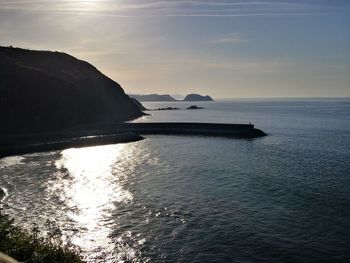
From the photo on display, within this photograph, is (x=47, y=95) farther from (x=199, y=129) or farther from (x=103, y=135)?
(x=199, y=129)

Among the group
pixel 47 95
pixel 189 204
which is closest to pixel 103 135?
pixel 47 95

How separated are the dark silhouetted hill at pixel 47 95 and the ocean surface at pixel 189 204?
125 feet

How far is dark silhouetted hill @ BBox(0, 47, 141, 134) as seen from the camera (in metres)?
98.8

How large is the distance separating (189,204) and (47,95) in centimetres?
8458

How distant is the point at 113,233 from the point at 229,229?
29.3 feet

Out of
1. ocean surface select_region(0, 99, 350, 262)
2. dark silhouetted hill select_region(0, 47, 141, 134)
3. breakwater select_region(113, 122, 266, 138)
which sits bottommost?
ocean surface select_region(0, 99, 350, 262)

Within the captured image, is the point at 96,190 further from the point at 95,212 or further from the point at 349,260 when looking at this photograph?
the point at 349,260

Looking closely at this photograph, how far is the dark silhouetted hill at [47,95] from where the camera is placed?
98812 millimetres

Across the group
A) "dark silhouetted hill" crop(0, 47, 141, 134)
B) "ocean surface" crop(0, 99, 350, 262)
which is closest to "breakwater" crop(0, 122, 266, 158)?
"ocean surface" crop(0, 99, 350, 262)

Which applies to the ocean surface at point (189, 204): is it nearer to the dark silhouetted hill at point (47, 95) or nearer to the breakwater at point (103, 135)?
the breakwater at point (103, 135)

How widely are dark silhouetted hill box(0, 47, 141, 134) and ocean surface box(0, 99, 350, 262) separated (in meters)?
38.0

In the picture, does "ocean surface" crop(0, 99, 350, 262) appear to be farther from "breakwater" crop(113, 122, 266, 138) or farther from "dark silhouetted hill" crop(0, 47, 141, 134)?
"dark silhouetted hill" crop(0, 47, 141, 134)

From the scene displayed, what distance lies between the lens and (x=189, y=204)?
1409 inches

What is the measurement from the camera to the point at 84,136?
8719 cm
